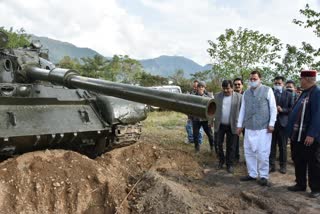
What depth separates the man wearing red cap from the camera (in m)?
5.95

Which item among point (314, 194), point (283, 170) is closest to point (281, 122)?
point (283, 170)

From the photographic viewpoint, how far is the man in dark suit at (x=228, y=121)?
24.6 feet

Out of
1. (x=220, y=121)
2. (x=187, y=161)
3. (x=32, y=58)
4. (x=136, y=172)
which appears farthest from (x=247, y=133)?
(x=32, y=58)

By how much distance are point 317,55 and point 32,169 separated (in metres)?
8.85

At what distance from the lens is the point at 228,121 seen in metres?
7.61

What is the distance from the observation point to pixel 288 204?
5.61 meters

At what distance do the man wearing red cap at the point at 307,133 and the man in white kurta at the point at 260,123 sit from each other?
0.42m

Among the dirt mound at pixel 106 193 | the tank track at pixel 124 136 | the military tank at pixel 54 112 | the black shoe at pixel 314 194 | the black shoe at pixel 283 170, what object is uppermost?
the military tank at pixel 54 112

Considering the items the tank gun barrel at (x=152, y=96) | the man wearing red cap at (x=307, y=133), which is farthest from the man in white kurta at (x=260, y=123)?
the tank gun barrel at (x=152, y=96)

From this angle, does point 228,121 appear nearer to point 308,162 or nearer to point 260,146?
point 260,146

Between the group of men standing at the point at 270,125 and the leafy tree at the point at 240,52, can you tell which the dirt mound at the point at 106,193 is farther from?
the leafy tree at the point at 240,52

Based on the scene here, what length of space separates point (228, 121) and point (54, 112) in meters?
3.22

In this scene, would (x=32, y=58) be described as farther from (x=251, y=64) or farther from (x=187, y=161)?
(x=251, y=64)

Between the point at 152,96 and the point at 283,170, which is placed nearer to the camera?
the point at 152,96
